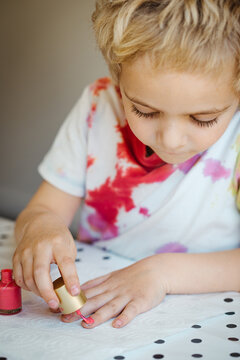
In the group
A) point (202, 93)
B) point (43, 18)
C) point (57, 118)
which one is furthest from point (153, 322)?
point (43, 18)

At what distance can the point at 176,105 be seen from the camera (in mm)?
694

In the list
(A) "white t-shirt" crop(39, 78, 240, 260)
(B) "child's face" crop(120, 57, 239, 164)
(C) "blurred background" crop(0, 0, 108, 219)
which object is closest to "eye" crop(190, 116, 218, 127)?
(B) "child's face" crop(120, 57, 239, 164)

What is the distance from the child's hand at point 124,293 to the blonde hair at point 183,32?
324mm

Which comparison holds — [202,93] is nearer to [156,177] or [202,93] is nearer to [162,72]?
[162,72]

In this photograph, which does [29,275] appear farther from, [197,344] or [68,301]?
[197,344]

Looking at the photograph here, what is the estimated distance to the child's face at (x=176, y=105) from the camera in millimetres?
689

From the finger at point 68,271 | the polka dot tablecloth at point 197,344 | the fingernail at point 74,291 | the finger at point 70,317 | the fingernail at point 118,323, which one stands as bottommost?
the polka dot tablecloth at point 197,344

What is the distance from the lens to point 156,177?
102 cm

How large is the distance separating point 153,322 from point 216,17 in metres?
0.41

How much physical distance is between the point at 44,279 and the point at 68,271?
35 millimetres

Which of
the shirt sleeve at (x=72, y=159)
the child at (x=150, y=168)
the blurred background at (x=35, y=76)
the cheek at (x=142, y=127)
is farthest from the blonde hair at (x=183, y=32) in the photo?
the blurred background at (x=35, y=76)

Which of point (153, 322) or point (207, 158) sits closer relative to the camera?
point (153, 322)

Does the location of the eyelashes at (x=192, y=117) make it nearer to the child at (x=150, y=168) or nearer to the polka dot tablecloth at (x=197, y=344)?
the child at (x=150, y=168)

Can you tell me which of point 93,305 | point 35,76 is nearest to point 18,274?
point 93,305
